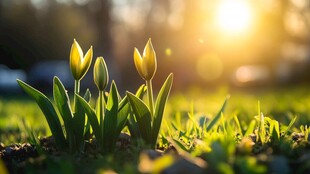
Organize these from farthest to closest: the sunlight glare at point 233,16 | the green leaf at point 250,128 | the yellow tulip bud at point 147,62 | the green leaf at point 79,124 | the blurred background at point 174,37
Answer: the blurred background at point 174,37, the sunlight glare at point 233,16, the green leaf at point 250,128, the green leaf at point 79,124, the yellow tulip bud at point 147,62

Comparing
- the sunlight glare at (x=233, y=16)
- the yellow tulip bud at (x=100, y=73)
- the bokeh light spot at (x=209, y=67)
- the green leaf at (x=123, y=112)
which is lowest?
the bokeh light spot at (x=209, y=67)

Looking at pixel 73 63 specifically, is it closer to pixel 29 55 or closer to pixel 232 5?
pixel 232 5

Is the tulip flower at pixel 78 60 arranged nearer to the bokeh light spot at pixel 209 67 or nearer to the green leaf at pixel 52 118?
the green leaf at pixel 52 118

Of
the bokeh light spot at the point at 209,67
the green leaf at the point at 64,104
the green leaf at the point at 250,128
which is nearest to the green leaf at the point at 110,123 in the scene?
the green leaf at the point at 64,104

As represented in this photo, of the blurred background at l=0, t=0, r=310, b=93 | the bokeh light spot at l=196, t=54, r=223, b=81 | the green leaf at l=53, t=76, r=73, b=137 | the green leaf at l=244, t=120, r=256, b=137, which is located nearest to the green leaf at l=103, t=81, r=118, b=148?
the green leaf at l=53, t=76, r=73, b=137

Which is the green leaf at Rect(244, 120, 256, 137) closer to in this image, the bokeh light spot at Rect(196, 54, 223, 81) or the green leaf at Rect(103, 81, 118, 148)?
the green leaf at Rect(103, 81, 118, 148)

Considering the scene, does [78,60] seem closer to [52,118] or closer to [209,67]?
[52,118]

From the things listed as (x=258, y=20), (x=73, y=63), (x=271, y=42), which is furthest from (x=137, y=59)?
(x=271, y=42)

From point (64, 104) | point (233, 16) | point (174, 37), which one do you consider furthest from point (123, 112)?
point (174, 37)
